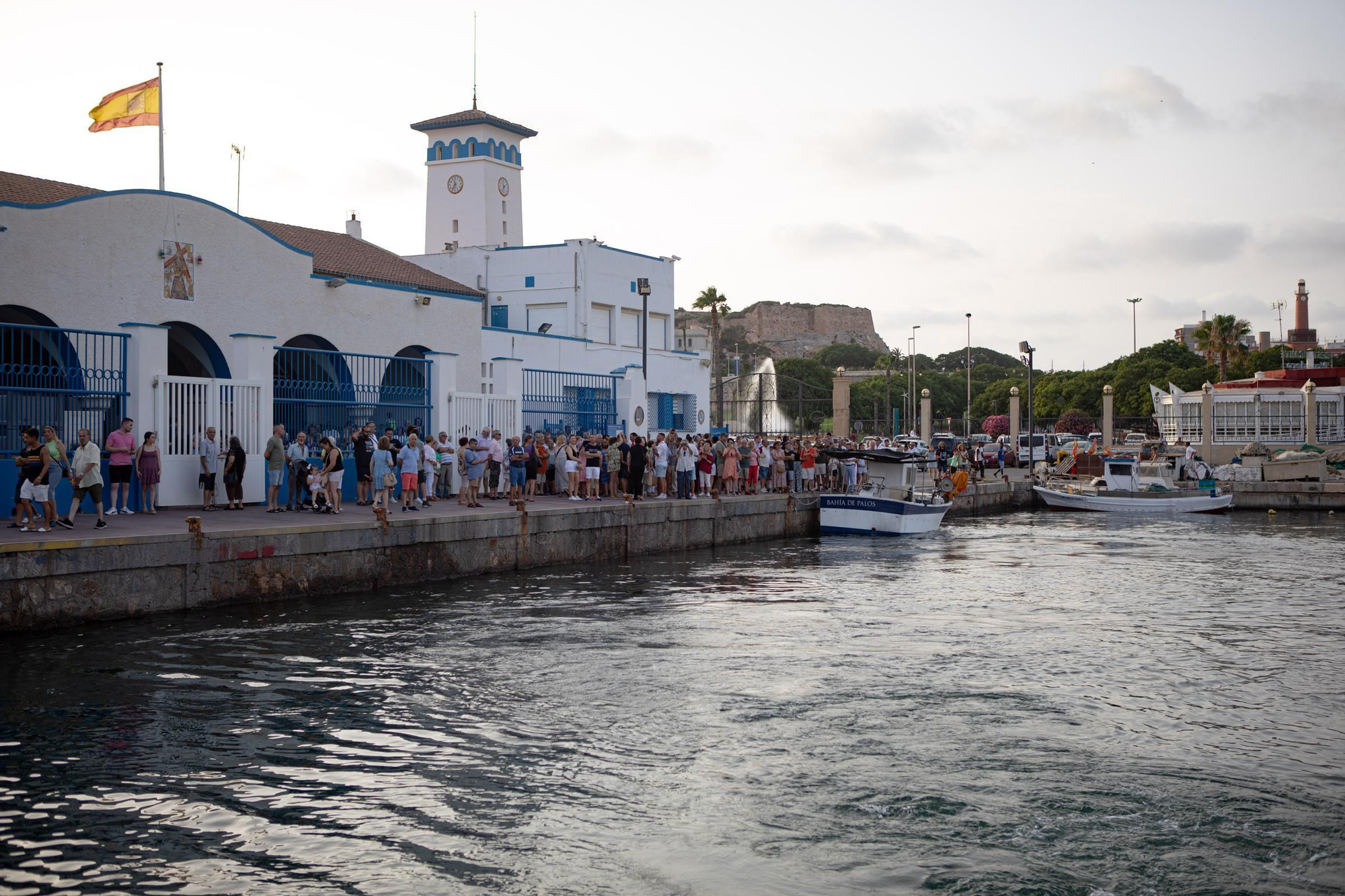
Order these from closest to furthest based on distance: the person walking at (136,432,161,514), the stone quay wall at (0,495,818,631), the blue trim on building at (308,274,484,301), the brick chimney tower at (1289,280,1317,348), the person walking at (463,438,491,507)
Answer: the stone quay wall at (0,495,818,631), the person walking at (136,432,161,514), the person walking at (463,438,491,507), the blue trim on building at (308,274,484,301), the brick chimney tower at (1289,280,1317,348)

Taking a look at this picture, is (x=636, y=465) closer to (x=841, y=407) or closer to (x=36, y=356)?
(x=36, y=356)

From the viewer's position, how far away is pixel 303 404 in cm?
2109

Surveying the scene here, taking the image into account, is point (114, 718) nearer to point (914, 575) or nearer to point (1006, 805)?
point (1006, 805)


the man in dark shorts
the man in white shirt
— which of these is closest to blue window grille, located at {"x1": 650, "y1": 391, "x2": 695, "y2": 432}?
the man in white shirt

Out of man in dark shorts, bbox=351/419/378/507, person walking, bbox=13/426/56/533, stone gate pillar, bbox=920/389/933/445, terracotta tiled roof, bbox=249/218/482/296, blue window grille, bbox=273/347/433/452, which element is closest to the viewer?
person walking, bbox=13/426/56/533

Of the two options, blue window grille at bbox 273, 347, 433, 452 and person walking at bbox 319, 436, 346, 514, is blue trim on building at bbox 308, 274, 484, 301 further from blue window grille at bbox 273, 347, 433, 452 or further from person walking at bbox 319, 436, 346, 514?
person walking at bbox 319, 436, 346, 514

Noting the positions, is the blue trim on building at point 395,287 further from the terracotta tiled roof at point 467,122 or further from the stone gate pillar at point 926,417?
the stone gate pillar at point 926,417

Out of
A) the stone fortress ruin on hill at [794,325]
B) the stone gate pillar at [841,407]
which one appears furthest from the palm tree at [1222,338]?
the stone fortress ruin on hill at [794,325]

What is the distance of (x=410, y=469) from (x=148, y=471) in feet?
13.9

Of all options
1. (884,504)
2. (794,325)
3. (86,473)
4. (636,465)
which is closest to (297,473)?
(86,473)

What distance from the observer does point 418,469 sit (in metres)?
21.6

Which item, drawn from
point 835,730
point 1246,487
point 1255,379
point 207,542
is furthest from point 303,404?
point 1255,379

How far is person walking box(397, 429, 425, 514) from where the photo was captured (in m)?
20.0

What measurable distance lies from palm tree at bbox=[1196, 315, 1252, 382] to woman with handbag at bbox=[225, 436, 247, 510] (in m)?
66.5
